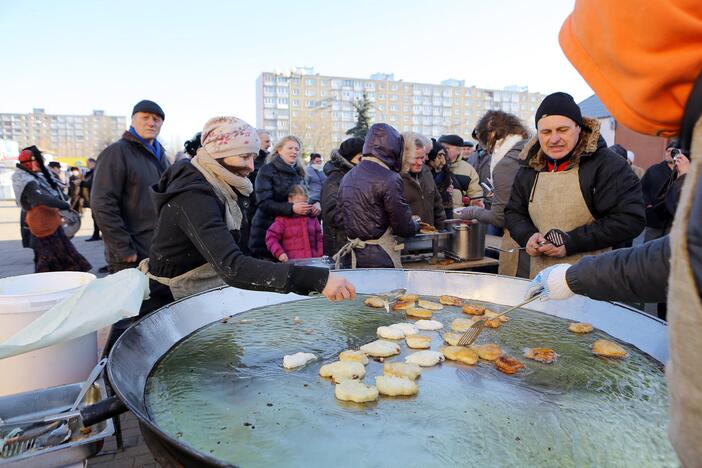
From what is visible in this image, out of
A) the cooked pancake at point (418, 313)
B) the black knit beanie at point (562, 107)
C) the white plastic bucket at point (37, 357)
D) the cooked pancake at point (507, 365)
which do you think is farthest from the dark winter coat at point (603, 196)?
the white plastic bucket at point (37, 357)

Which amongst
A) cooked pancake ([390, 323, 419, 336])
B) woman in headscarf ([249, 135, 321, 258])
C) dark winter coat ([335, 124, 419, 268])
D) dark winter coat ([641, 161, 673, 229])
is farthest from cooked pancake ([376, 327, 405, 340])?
dark winter coat ([641, 161, 673, 229])

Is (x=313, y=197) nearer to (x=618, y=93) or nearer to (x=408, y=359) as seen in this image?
(x=408, y=359)

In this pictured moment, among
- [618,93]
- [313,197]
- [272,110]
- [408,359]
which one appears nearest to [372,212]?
[408,359]

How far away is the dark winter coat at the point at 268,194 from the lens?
584 centimetres

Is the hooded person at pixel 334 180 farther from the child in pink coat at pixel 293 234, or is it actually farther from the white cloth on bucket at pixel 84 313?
the white cloth on bucket at pixel 84 313

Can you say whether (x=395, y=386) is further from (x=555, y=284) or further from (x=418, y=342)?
(x=555, y=284)

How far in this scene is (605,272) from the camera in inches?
60.7

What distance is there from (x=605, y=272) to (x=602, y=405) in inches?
17.3

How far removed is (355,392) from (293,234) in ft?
14.0

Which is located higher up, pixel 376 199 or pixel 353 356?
pixel 376 199

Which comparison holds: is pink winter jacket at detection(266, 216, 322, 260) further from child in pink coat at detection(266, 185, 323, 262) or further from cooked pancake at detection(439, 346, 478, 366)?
cooked pancake at detection(439, 346, 478, 366)

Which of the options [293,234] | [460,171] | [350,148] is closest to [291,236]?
[293,234]

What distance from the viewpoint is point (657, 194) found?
539 cm

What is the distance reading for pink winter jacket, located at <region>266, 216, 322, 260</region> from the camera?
5648 millimetres
